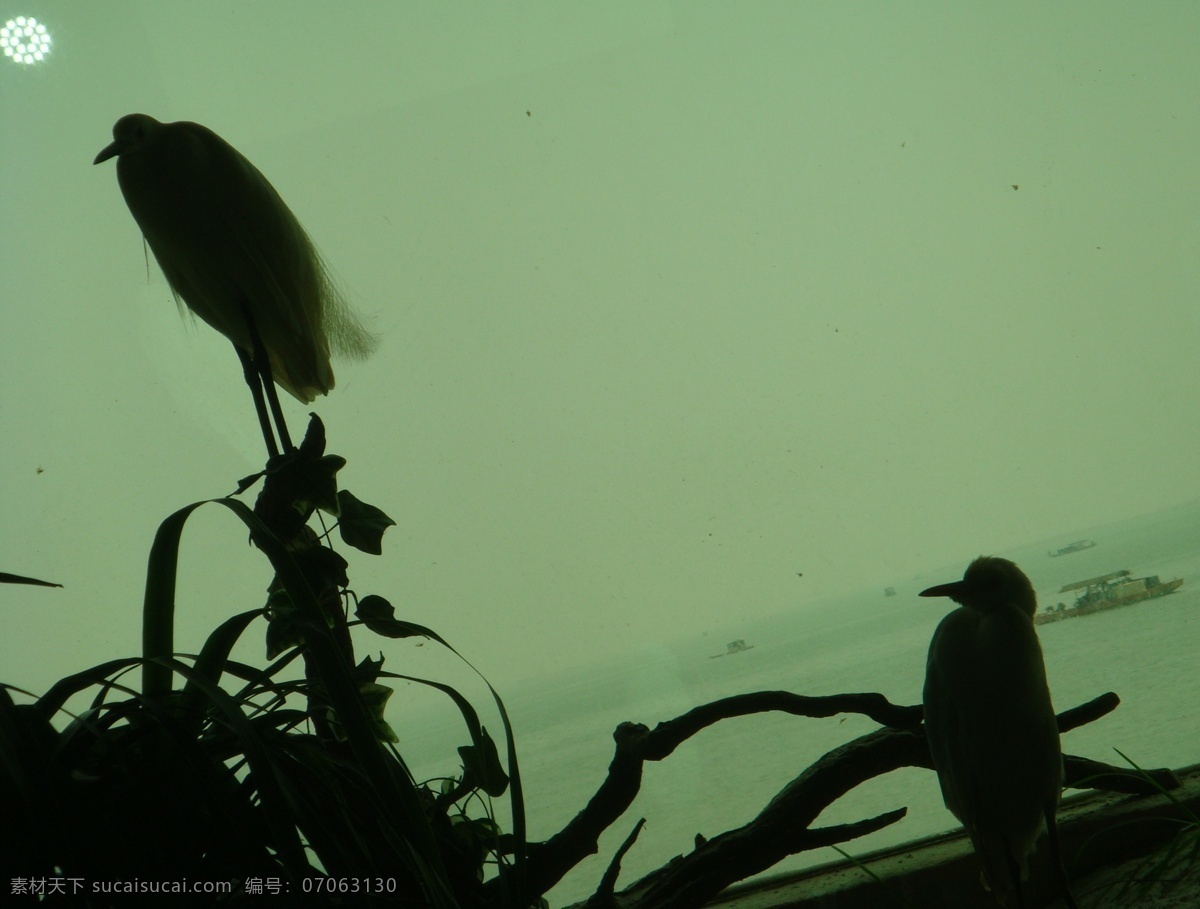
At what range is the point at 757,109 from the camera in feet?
4.19

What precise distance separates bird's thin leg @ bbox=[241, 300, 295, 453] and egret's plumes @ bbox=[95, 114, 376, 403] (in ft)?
0.05

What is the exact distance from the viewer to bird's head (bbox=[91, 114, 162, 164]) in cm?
107

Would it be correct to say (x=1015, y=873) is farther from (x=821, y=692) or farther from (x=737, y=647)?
(x=737, y=647)

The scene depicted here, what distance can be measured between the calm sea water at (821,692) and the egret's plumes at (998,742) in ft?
0.99

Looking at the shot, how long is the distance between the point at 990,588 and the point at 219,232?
1066 mm

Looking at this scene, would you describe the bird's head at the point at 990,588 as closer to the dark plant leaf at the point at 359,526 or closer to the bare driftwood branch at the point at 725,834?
the bare driftwood branch at the point at 725,834

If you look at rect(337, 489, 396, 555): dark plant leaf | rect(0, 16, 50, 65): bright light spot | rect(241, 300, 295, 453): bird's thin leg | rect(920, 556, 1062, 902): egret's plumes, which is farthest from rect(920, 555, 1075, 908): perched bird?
rect(0, 16, 50, 65): bright light spot

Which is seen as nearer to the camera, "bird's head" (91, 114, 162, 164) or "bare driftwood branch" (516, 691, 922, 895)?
"bare driftwood branch" (516, 691, 922, 895)

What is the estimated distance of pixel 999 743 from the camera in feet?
2.59

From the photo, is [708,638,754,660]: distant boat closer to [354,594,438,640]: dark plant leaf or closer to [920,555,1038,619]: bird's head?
[920,555,1038,619]: bird's head

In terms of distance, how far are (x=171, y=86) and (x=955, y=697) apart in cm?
143

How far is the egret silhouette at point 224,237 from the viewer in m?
1.05

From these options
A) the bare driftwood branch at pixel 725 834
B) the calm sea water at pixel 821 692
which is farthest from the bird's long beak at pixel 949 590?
the calm sea water at pixel 821 692

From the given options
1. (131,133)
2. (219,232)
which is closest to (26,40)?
(131,133)
